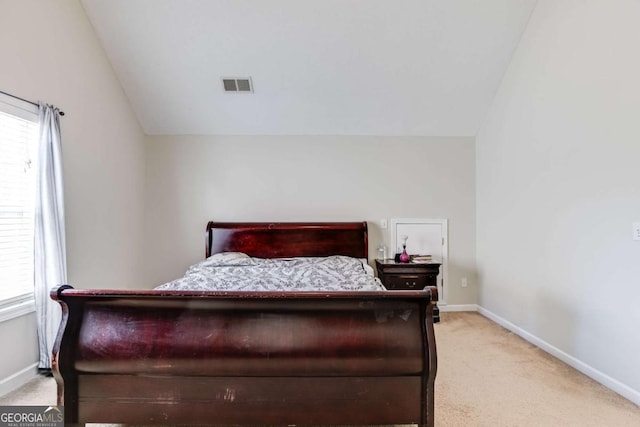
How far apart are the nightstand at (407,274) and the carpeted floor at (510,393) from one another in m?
0.87

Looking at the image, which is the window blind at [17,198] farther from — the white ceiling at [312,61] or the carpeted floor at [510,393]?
the white ceiling at [312,61]

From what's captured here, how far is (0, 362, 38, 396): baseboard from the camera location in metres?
2.38

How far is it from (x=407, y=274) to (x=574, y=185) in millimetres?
1865

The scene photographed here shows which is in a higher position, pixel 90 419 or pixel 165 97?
pixel 165 97

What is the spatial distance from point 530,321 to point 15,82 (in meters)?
4.81

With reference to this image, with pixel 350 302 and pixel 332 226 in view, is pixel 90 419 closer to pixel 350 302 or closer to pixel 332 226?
pixel 350 302

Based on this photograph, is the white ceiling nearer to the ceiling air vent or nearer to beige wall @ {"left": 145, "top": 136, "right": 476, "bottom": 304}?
the ceiling air vent

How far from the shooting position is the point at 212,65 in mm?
3621

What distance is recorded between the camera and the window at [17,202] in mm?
2494

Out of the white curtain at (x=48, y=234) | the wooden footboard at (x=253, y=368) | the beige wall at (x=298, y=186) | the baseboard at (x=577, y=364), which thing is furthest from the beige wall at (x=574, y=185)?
the white curtain at (x=48, y=234)

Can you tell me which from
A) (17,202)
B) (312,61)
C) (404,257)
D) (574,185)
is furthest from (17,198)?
(574,185)

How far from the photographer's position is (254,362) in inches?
67.8

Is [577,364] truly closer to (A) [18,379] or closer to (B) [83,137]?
(A) [18,379]

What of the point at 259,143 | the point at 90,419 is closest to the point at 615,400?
the point at 90,419
